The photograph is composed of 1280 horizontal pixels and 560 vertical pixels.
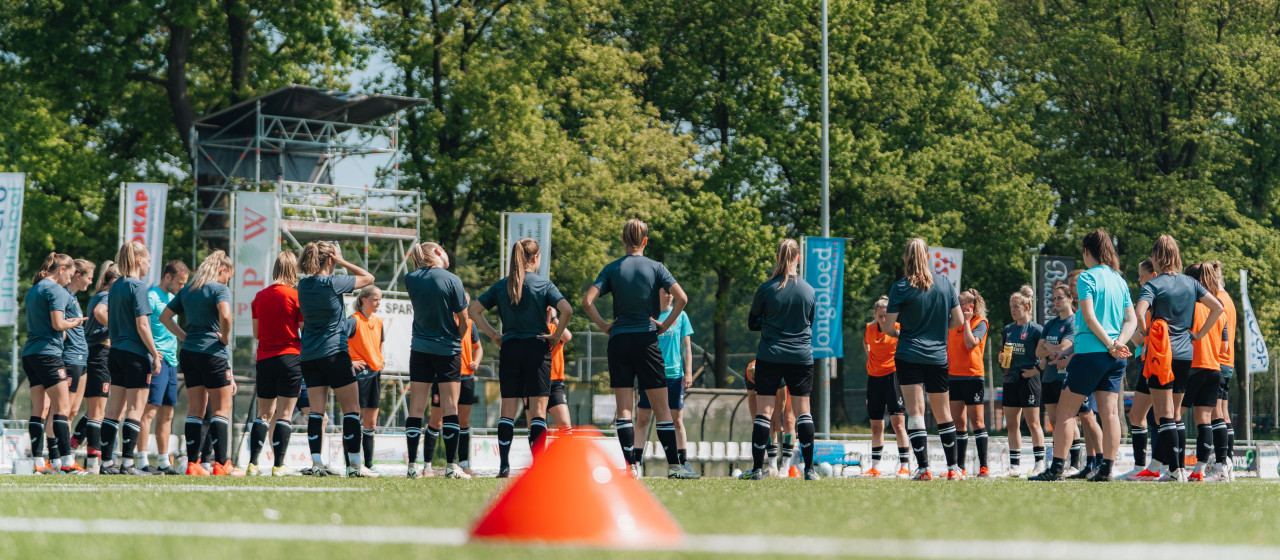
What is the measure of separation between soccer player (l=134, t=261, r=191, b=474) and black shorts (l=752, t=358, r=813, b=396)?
4.84 m

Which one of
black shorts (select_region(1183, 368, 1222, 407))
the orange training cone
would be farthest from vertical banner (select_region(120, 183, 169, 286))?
the orange training cone

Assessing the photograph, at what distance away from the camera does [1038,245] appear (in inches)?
1395

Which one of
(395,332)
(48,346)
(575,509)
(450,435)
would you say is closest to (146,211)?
(395,332)

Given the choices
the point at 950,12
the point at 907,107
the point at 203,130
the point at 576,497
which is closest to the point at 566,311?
the point at 576,497

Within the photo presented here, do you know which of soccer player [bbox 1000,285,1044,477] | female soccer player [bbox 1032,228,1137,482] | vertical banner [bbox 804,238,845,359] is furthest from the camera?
vertical banner [bbox 804,238,845,359]

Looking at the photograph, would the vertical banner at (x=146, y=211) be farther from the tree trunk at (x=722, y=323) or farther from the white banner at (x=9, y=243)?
the tree trunk at (x=722, y=323)

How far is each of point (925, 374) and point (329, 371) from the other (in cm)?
460

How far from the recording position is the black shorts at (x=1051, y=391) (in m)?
12.3

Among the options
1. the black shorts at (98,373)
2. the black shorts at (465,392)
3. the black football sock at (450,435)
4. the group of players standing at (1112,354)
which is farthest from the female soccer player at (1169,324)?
the black shorts at (98,373)

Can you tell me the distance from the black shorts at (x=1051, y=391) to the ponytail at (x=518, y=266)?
15.0 ft

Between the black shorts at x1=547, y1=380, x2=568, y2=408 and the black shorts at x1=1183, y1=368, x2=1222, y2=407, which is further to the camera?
the black shorts at x1=547, y1=380, x2=568, y2=408

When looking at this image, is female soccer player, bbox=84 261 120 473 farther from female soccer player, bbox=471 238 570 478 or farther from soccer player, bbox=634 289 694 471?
soccer player, bbox=634 289 694 471

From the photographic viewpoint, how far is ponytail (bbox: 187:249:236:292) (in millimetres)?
10602

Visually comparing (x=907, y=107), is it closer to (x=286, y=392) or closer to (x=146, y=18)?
(x=146, y=18)
